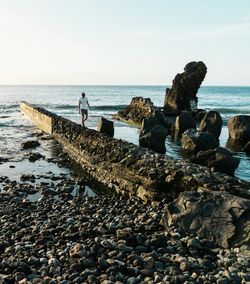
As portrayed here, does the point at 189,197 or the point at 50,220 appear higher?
the point at 189,197

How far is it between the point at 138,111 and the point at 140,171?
27.3m

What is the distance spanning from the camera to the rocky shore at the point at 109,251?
661 cm

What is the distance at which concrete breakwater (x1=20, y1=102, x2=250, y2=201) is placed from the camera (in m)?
10.0

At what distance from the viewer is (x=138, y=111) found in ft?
129

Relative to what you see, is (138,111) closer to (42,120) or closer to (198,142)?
(42,120)

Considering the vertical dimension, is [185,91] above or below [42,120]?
above

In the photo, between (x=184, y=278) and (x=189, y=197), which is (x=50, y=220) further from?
(x=184, y=278)

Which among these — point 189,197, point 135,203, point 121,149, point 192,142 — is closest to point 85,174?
point 121,149

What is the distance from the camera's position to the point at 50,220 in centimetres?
974

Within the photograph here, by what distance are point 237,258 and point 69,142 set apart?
14.6m

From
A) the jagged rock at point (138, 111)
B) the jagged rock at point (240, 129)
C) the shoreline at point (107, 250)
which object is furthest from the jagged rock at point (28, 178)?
the jagged rock at point (138, 111)

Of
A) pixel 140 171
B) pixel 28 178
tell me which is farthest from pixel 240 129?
pixel 28 178

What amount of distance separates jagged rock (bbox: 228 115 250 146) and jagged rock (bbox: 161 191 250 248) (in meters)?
17.5

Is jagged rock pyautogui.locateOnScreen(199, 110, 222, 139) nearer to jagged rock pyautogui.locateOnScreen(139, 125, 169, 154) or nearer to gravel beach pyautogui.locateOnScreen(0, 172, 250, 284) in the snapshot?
jagged rock pyautogui.locateOnScreen(139, 125, 169, 154)
